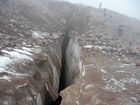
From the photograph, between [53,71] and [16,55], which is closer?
[16,55]

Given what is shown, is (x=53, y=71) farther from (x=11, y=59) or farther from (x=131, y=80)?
(x=131, y=80)

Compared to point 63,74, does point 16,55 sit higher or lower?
higher

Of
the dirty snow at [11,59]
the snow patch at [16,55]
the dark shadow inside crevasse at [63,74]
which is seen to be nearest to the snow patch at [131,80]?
the dark shadow inside crevasse at [63,74]

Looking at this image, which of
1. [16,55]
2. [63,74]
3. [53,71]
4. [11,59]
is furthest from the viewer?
[63,74]

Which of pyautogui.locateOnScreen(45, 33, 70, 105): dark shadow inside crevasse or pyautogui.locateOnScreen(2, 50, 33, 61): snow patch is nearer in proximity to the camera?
pyautogui.locateOnScreen(2, 50, 33, 61): snow patch

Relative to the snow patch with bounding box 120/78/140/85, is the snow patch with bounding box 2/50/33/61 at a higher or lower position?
higher

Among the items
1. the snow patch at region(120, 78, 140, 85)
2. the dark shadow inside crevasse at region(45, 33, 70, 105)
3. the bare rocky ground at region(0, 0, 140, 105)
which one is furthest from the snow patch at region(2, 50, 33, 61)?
the snow patch at region(120, 78, 140, 85)

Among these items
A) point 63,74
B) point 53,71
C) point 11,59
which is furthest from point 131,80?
point 63,74

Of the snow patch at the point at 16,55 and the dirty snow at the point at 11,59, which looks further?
the snow patch at the point at 16,55

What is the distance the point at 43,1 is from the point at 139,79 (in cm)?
1992

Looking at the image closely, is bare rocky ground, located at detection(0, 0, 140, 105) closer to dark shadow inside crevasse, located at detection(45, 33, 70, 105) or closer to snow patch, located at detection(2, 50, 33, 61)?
snow patch, located at detection(2, 50, 33, 61)

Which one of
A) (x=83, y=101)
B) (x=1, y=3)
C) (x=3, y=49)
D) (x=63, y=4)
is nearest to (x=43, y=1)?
(x=63, y=4)

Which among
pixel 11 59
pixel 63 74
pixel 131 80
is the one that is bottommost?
pixel 63 74

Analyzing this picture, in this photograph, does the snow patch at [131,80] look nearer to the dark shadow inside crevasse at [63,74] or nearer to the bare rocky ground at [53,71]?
the bare rocky ground at [53,71]
